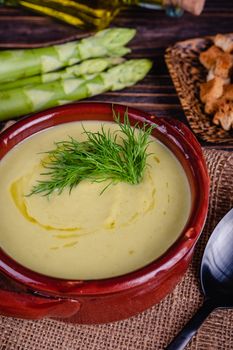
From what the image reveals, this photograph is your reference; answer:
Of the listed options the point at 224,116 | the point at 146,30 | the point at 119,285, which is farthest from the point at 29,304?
the point at 146,30

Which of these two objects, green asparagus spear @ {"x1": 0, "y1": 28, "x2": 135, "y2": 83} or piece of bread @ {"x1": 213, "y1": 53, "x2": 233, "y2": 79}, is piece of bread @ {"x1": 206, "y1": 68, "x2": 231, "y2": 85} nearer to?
piece of bread @ {"x1": 213, "y1": 53, "x2": 233, "y2": 79}

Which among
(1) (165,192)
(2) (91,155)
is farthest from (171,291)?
(2) (91,155)

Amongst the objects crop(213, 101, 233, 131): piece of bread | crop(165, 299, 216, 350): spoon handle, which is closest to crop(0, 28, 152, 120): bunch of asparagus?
crop(213, 101, 233, 131): piece of bread

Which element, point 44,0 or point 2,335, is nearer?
point 2,335

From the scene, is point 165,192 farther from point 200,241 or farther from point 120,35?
point 120,35

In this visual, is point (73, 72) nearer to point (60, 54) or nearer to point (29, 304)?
point (60, 54)

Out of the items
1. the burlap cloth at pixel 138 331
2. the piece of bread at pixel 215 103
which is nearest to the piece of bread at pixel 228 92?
the piece of bread at pixel 215 103

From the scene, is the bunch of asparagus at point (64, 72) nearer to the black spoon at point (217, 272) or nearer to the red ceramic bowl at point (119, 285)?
the red ceramic bowl at point (119, 285)
